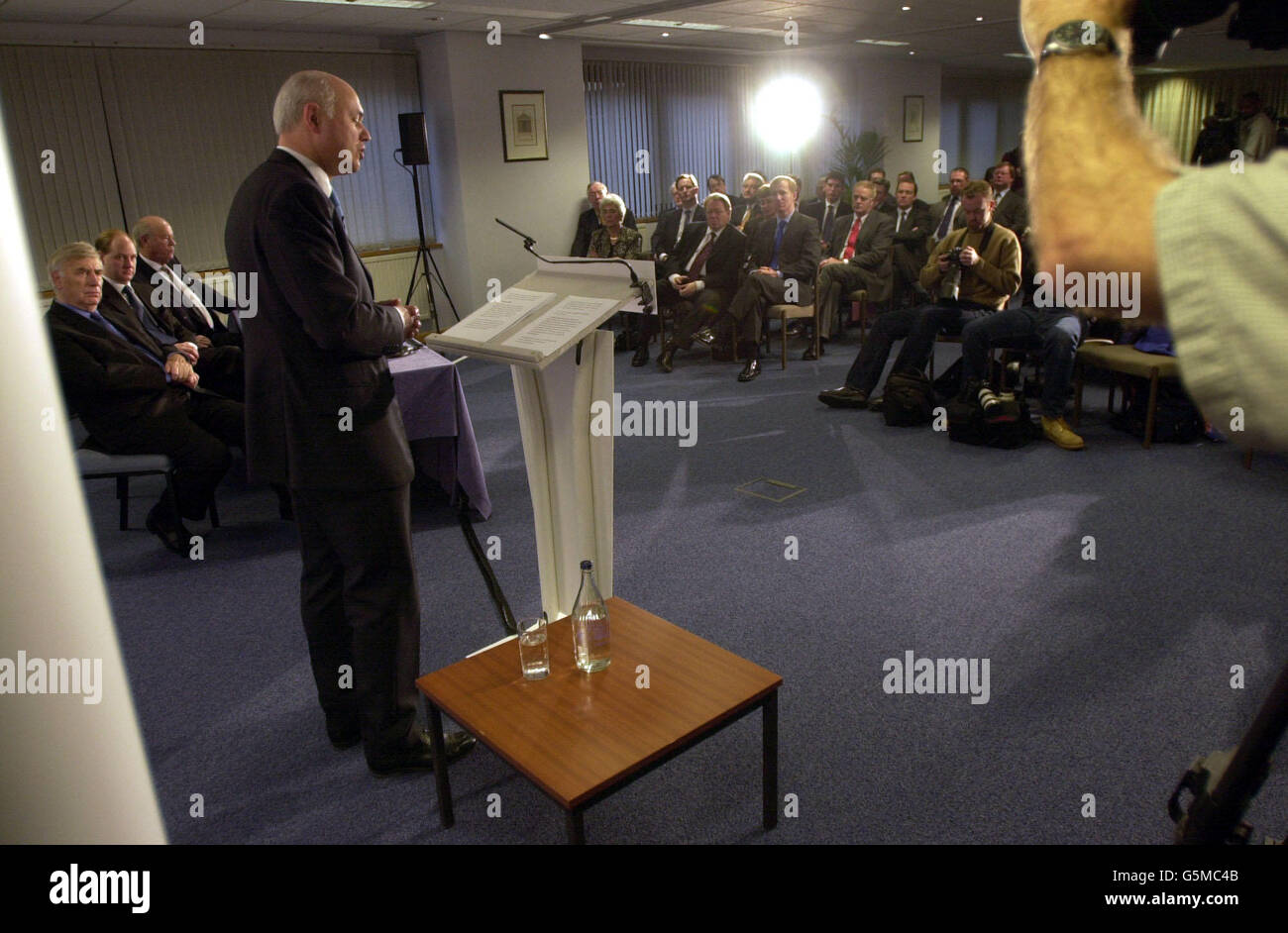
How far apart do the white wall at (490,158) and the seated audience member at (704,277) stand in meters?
1.70

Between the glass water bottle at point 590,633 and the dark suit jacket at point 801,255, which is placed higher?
the dark suit jacket at point 801,255

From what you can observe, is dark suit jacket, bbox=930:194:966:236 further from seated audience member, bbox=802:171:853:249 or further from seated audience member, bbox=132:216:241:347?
seated audience member, bbox=132:216:241:347

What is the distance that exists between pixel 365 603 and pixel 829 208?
22.7 ft

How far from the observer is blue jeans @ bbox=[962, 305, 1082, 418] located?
4.80 meters

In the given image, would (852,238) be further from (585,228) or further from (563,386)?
(563,386)

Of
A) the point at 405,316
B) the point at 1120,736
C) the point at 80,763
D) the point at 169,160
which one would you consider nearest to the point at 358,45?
the point at 169,160

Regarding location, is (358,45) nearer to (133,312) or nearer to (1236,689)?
(133,312)

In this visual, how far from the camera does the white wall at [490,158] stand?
8.12 m

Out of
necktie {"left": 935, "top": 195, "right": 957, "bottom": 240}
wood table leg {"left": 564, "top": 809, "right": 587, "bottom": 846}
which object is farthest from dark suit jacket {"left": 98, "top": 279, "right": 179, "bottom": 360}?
necktie {"left": 935, "top": 195, "right": 957, "bottom": 240}

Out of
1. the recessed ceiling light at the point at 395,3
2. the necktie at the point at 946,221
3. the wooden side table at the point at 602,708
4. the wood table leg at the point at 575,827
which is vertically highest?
the recessed ceiling light at the point at 395,3

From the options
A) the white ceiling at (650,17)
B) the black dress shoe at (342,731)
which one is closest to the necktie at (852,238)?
the white ceiling at (650,17)

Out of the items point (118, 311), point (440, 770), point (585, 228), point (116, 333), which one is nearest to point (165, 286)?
point (118, 311)

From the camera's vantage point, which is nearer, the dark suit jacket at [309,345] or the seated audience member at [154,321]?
the dark suit jacket at [309,345]

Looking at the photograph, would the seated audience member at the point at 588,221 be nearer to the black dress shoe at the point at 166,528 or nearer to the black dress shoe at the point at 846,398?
the black dress shoe at the point at 846,398
